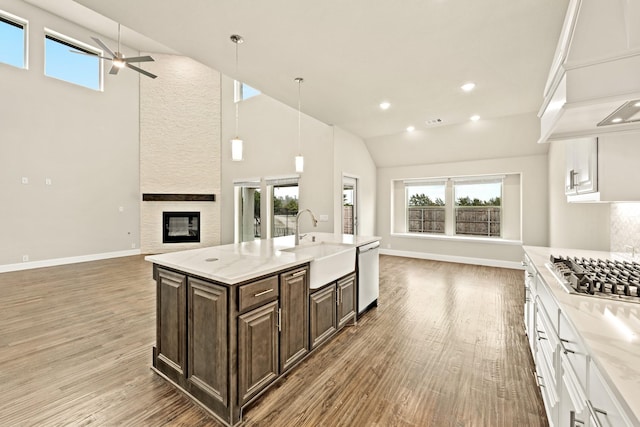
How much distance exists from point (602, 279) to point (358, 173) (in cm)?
513

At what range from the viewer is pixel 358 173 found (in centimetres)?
639

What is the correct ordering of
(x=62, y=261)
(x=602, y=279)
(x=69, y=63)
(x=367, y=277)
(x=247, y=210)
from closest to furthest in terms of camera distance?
(x=602, y=279)
(x=367, y=277)
(x=62, y=261)
(x=69, y=63)
(x=247, y=210)

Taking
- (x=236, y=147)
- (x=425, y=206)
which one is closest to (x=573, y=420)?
(x=236, y=147)

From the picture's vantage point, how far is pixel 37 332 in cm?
275

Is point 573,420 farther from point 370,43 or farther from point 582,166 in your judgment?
point 370,43

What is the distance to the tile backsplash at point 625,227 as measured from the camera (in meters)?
2.20

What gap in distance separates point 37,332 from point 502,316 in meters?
5.20

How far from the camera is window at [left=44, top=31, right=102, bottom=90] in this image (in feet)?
18.9

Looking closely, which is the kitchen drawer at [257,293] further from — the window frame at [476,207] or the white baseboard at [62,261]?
the white baseboard at [62,261]

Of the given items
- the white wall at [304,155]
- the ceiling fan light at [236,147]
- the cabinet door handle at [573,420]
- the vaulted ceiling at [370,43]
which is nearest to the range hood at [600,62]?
the cabinet door handle at [573,420]

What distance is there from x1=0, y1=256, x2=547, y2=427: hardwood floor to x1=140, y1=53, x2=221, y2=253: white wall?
3692mm

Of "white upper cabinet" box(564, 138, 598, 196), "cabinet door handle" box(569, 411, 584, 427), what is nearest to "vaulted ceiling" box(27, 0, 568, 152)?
"white upper cabinet" box(564, 138, 598, 196)

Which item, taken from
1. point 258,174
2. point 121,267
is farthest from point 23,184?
point 258,174

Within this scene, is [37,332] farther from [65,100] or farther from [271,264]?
[65,100]
